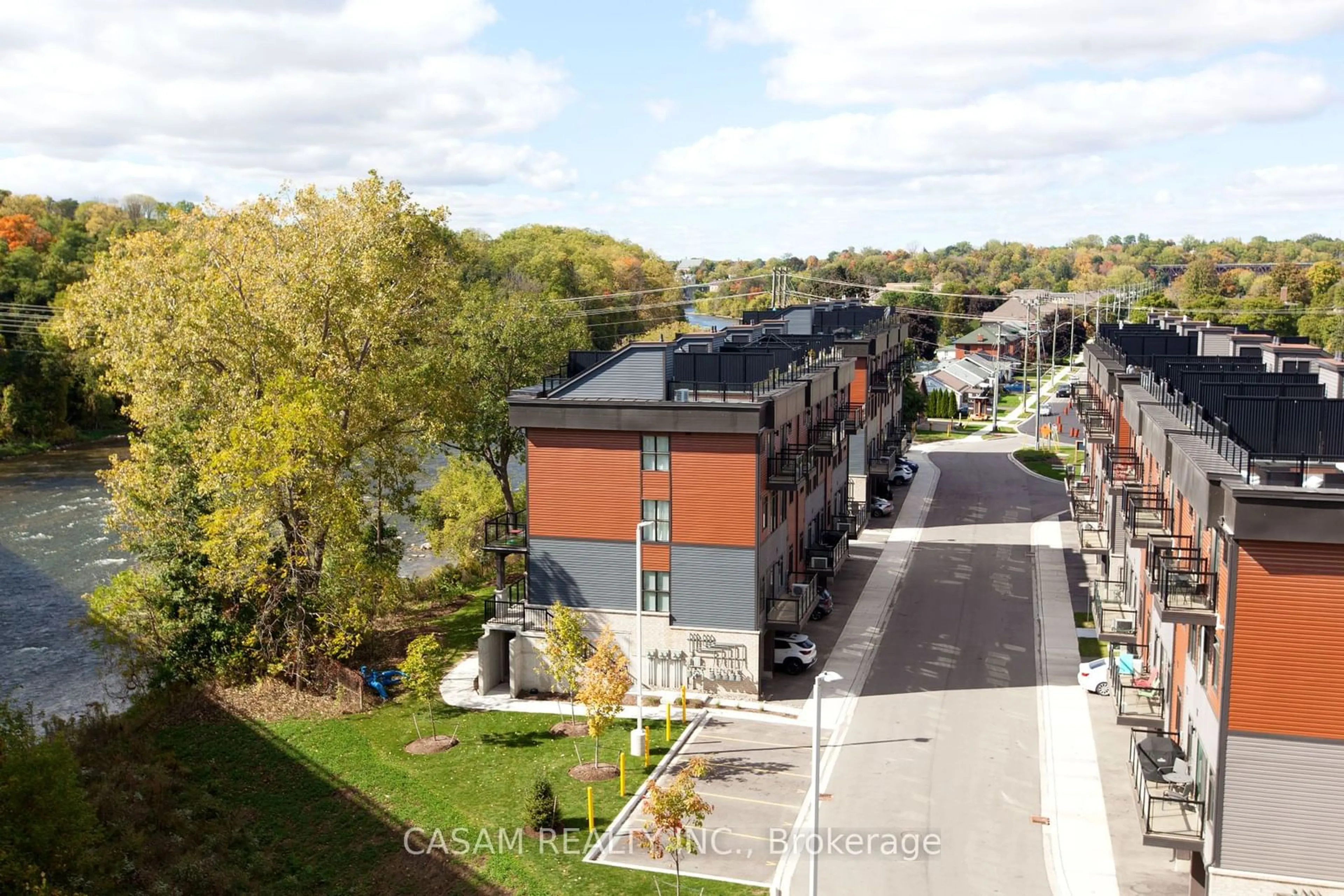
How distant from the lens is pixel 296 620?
129 ft

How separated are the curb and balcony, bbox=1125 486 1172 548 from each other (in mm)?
13766

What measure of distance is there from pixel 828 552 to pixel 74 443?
77444 millimetres

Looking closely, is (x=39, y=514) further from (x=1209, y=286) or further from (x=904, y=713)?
(x=1209, y=286)

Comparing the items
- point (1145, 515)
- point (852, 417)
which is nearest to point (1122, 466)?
point (1145, 515)

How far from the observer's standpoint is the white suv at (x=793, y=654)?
38250 millimetres

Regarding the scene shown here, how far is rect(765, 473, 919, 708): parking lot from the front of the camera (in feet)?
120

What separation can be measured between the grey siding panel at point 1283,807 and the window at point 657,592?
1817 cm

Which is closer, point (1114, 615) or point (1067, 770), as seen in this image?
point (1067, 770)

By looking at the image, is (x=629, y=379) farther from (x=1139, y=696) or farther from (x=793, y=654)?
(x=1139, y=696)

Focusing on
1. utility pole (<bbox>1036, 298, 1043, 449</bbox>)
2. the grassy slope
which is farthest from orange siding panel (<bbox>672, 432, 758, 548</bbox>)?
utility pole (<bbox>1036, 298, 1043, 449</bbox>)

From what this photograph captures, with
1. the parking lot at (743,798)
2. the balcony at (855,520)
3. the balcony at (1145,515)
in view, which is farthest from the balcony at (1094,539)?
the parking lot at (743,798)

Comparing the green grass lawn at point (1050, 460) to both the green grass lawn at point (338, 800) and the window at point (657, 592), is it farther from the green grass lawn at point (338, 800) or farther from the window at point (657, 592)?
the green grass lawn at point (338, 800)

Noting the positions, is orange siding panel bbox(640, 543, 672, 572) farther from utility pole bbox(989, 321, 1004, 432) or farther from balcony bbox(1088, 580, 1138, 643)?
utility pole bbox(989, 321, 1004, 432)

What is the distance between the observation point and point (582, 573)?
36.8 metres
